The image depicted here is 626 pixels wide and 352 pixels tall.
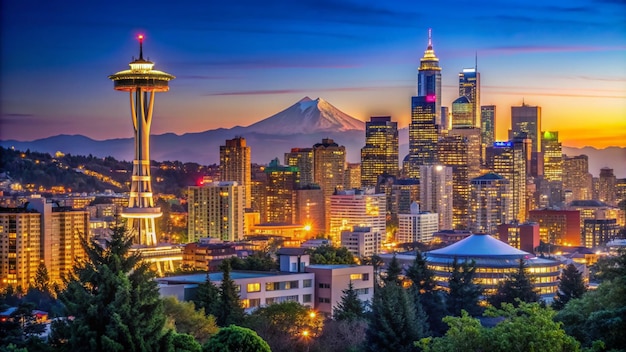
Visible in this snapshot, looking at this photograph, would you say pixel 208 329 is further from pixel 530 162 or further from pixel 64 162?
pixel 530 162

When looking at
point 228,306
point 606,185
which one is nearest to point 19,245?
point 228,306

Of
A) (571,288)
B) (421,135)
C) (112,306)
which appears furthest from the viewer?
(421,135)

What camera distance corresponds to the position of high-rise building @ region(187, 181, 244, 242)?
7325cm

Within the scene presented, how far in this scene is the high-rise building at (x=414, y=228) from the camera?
271 feet

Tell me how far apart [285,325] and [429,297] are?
238 inches

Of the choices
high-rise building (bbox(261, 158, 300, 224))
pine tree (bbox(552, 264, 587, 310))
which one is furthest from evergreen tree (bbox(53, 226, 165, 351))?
high-rise building (bbox(261, 158, 300, 224))

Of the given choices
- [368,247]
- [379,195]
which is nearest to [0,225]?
[368,247]

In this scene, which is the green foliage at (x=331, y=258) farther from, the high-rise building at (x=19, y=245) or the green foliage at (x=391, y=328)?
the high-rise building at (x=19, y=245)

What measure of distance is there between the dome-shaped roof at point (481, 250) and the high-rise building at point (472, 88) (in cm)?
7450

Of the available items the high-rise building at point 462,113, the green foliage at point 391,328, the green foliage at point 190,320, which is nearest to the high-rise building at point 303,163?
the high-rise building at point 462,113

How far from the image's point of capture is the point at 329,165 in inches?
3807

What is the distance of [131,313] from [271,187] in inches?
2962

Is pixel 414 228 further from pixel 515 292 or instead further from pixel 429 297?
pixel 429 297

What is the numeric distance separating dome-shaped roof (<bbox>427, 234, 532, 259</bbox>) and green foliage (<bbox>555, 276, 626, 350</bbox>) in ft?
75.6
